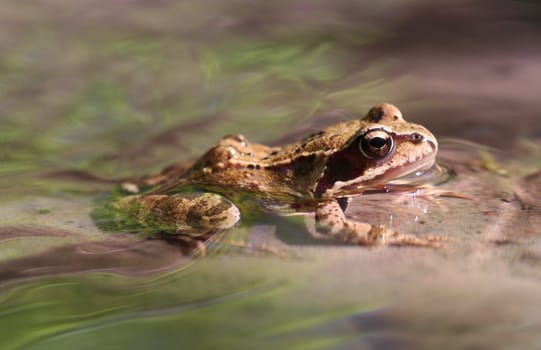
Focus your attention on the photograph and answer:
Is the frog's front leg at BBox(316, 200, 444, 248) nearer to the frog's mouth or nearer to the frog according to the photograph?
the frog

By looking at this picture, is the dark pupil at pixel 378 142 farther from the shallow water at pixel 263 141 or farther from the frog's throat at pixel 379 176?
the shallow water at pixel 263 141

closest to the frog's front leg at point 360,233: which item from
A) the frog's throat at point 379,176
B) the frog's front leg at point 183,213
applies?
the frog's throat at point 379,176

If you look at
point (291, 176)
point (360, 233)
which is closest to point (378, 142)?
point (291, 176)

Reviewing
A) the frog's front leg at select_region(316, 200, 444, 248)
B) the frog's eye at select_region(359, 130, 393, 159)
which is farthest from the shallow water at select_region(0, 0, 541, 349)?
the frog's eye at select_region(359, 130, 393, 159)

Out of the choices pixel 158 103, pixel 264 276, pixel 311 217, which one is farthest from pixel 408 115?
pixel 264 276

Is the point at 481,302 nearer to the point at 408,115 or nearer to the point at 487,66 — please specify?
the point at 408,115

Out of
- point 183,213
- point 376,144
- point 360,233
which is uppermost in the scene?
point 376,144

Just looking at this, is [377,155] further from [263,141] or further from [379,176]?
[263,141]
